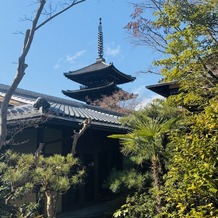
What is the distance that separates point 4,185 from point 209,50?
13.5ft

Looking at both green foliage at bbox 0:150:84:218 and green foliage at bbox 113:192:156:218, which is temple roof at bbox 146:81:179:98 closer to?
green foliage at bbox 113:192:156:218

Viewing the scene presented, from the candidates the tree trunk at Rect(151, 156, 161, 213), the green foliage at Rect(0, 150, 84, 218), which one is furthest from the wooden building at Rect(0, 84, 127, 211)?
the tree trunk at Rect(151, 156, 161, 213)

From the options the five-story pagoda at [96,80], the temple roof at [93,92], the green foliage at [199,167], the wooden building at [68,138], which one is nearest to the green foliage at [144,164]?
the green foliage at [199,167]

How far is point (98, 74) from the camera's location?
886 inches

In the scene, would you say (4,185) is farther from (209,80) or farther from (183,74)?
(209,80)

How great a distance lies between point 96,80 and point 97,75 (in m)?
0.60

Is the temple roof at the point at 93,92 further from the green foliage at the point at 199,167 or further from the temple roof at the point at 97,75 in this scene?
the green foliage at the point at 199,167

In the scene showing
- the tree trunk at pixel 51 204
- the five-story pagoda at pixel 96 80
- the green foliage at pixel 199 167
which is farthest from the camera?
the five-story pagoda at pixel 96 80

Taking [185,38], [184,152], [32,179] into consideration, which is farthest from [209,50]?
[32,179]

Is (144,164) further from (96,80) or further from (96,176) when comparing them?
(96,80)

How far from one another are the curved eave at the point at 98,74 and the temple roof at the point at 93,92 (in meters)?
0.84

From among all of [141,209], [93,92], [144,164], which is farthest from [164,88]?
[93,92]

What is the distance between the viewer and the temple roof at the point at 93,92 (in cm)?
2185

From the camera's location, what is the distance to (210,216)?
3.13 m
